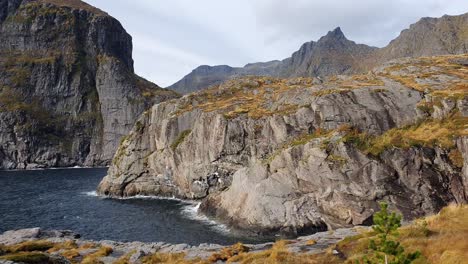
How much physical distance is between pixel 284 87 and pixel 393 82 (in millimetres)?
30286

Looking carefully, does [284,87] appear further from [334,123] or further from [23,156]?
[23,156]

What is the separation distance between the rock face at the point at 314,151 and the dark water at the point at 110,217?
5.14 meters

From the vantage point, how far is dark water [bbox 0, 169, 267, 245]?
189 feet

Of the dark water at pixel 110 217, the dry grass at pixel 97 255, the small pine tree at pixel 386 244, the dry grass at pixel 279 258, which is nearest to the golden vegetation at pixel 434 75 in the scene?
the dark water at pixel 110 217

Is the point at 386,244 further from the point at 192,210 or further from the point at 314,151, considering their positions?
the point at 192,210

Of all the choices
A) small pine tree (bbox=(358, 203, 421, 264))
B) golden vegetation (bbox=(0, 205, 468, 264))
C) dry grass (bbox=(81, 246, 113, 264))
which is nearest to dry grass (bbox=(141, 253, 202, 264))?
golden vegetation (bbox=(0, 205, 468, 264))

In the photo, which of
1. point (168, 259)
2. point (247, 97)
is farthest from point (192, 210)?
point (168, 259)

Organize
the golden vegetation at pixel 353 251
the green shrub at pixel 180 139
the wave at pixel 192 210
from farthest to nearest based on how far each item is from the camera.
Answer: the green shrub at pixel 180 139
the wave at pixel 192 210
the golden vegetation at pixel 353 251

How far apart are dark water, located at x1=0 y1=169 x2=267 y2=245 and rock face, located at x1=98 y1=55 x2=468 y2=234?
5137mm

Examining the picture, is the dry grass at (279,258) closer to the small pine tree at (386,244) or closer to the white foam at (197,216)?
the small pine tree at (386,244)

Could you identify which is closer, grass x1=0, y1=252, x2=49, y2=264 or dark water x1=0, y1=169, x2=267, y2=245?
grass x1=0, y1=252, x2=49, y2=264

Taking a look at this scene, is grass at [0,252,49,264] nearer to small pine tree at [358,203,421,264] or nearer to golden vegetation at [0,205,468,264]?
golden vegetation at [0,205,468,264]

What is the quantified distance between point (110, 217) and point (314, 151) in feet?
131

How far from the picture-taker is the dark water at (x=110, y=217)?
189 feet
